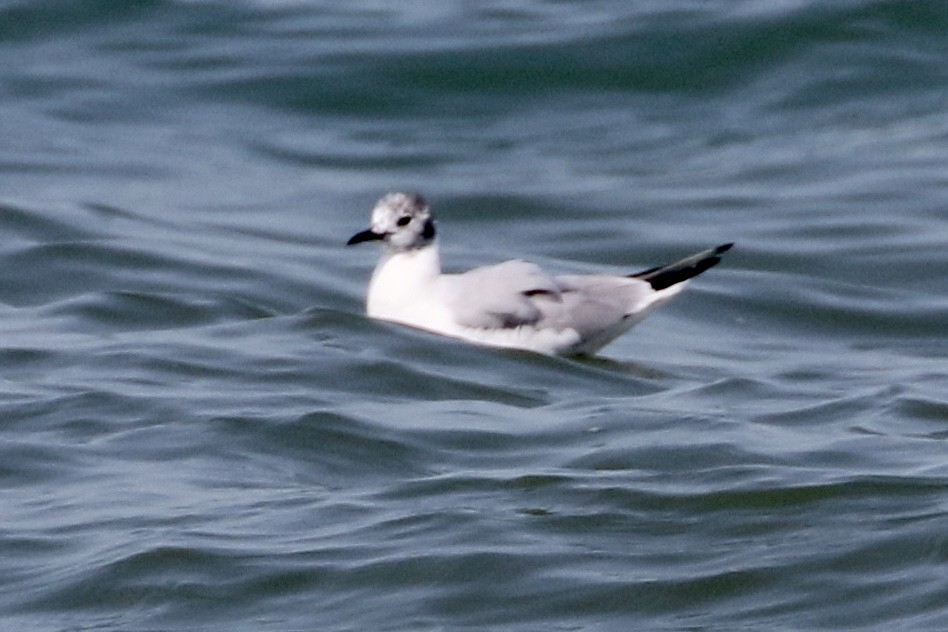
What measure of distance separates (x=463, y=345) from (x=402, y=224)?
95 centimetres

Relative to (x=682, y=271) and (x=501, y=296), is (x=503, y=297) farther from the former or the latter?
(x=682, y=271)

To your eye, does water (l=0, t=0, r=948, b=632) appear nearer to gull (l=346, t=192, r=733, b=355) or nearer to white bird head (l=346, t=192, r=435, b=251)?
gull (l=346, t=192, r=733, b=355)

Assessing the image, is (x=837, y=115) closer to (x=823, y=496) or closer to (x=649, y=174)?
(x=649, y=174)

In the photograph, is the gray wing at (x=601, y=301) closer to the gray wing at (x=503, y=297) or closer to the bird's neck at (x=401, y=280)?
the gray wing at (x=503, y=297)

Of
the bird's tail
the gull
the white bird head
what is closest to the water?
the gull

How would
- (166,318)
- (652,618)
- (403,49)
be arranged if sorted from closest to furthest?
(652,618)
(166,318)
(403,49)

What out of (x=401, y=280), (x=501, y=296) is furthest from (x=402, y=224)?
(x=501, y=296)

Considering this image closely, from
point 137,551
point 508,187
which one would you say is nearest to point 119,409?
point 137,551

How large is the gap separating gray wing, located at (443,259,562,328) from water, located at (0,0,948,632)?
0.18 metres

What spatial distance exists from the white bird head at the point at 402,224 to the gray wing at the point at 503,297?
20.3 inches

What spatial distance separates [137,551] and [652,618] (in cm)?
146

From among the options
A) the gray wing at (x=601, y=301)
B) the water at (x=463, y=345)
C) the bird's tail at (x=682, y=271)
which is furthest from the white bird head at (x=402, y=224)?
the bird's tail at (x=682, y=271)

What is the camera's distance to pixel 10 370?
8688 mm

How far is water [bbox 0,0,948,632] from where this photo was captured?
5.87 m
